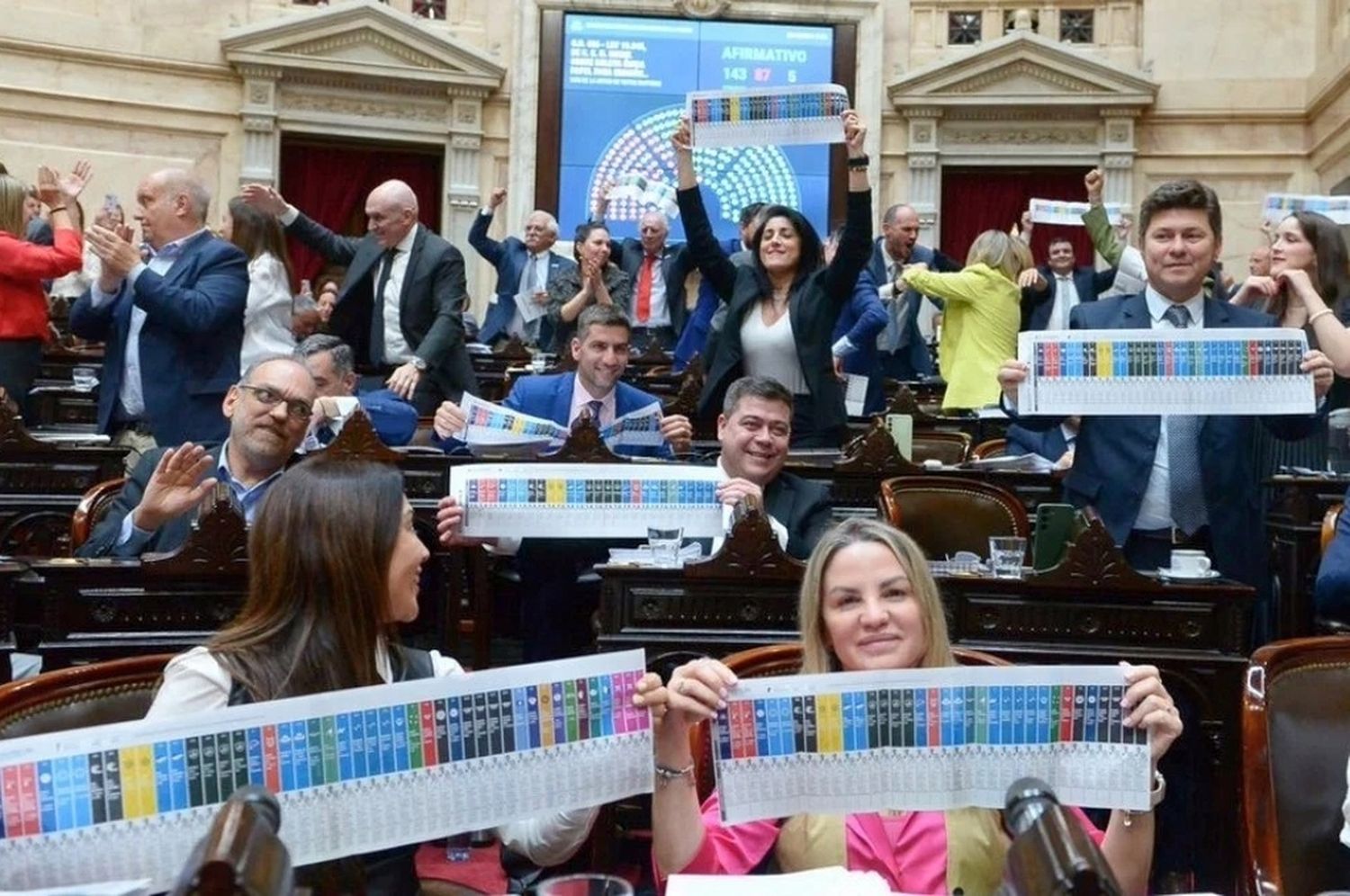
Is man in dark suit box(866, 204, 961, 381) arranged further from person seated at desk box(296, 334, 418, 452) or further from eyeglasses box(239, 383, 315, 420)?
eyeglasses box(239, 383, 315, 420)

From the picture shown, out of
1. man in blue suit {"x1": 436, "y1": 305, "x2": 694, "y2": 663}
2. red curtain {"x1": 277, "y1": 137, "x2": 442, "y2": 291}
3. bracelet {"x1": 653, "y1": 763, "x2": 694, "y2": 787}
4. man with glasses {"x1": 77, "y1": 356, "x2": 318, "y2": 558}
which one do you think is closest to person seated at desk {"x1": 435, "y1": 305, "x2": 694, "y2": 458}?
man in blue suit {"x1": 436, "y1": 305, "x2": 694, "y2": 663}

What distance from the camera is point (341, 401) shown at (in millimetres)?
4703

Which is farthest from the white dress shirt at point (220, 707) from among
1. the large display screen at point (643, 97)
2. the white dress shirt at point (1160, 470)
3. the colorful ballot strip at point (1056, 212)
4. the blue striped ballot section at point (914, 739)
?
the large display screen at point (643, 97)

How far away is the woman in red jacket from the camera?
5004 mm

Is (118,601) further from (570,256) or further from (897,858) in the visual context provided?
(570,256)

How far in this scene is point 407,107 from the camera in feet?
41.3

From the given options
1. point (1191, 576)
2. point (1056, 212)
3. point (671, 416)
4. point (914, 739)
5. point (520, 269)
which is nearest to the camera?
point (914, 739)

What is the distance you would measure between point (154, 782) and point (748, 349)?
10.9 feet

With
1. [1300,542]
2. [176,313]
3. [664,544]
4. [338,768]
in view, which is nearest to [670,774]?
[338,768]

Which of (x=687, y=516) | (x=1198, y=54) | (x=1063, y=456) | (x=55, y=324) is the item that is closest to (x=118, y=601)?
(x=687, y=516)

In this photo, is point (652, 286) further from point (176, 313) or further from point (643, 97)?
point (176, 313)

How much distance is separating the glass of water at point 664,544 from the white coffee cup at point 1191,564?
107 cm

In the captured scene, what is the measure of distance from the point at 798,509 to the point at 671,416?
142 cm

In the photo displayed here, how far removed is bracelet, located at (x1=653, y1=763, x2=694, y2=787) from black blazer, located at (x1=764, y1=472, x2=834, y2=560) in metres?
1.82
